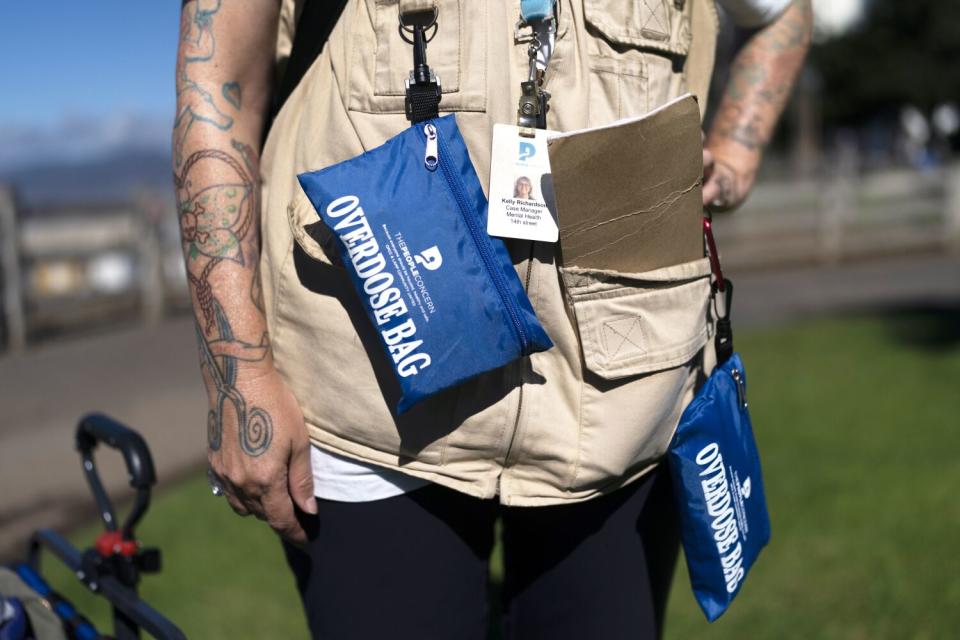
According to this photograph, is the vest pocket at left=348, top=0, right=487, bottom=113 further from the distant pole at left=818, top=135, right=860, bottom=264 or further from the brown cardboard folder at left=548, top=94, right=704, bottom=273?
the distant pole at left=818, top=135, right=860, bottom=264

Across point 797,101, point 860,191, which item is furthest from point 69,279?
point 797,101

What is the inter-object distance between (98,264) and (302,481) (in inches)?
392

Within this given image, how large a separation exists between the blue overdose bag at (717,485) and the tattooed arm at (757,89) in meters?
0.41

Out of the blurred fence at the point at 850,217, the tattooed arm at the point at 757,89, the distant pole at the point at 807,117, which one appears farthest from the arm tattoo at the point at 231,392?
the distant pole at the point at 807,117

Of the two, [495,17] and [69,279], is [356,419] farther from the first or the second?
[69,279]

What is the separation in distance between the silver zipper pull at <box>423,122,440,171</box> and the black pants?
1.43 feet

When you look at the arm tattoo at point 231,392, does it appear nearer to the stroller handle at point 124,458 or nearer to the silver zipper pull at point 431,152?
the silver zipper pull at point 431,152

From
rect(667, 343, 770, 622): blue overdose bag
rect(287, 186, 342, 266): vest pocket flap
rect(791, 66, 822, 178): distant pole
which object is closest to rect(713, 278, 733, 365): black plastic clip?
rect(667, 343, 770, 622): blue overdose bag

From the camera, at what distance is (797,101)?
36.0 m

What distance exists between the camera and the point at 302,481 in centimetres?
126

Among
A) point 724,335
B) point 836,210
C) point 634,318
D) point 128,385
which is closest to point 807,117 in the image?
point 836,210

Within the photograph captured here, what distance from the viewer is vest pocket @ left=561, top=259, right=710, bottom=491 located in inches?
47.6

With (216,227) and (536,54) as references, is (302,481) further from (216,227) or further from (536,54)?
(536,54)

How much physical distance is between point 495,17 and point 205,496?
3.79 metres
